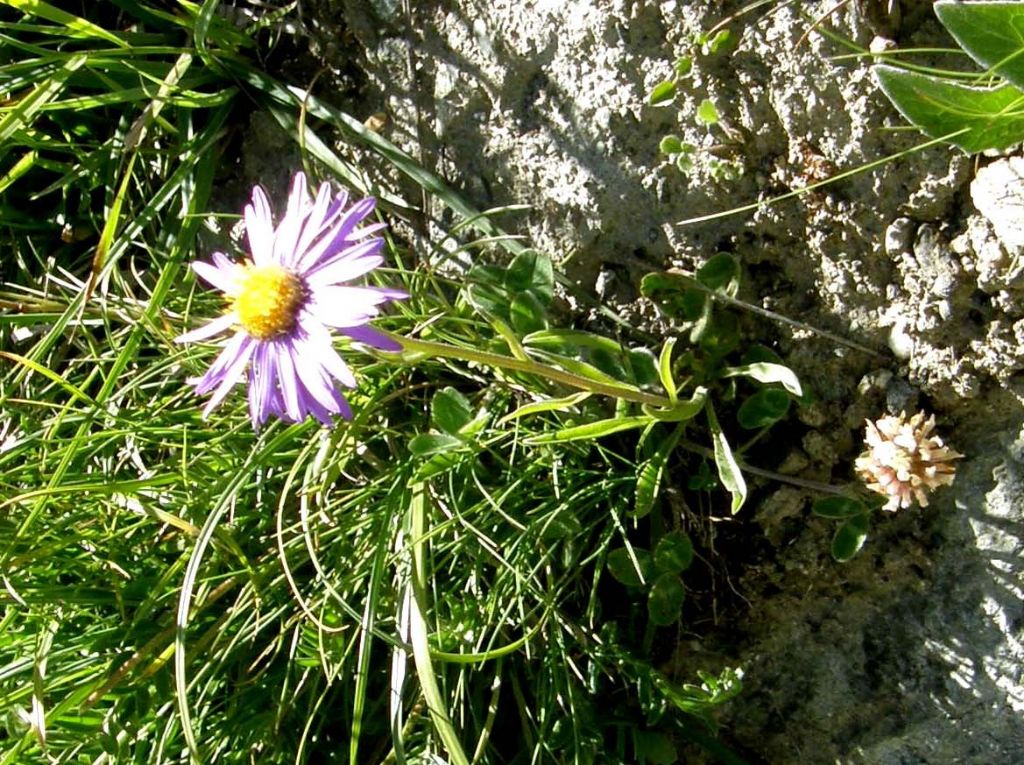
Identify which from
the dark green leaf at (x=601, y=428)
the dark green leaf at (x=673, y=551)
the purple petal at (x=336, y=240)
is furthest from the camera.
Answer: the dark green leaf at (x=673, y=551)

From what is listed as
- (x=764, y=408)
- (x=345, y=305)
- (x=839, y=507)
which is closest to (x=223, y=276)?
(x=345, y=305)

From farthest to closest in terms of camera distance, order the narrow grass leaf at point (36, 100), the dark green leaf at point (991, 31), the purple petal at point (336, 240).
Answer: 1. the narrow grass leaf at point (36, 100)
2. the purple petal at point (336, 240)
3. the dark green leaf at point (991, 31)

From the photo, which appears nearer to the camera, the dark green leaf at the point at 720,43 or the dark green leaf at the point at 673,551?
the dark green leaf at the point at 720,43

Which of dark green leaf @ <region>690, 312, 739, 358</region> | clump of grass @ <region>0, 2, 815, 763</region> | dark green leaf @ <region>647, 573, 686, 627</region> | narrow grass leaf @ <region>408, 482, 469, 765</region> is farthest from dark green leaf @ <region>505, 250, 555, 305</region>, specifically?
dark green leaf @ <region>647, 573, 686, 627</region>

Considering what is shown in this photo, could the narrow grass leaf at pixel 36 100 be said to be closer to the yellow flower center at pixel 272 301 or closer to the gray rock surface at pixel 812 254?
the gray rock surface at pixel 812 254

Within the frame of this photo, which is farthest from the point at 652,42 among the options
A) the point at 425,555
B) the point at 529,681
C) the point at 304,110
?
the point at 529,681

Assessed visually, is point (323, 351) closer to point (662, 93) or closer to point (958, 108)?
point (662, 93)

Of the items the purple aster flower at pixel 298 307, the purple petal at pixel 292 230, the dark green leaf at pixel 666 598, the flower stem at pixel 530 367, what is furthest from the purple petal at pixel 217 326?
the dark green leaf at pixel 666 598

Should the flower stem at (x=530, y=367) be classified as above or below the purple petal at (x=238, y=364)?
below
